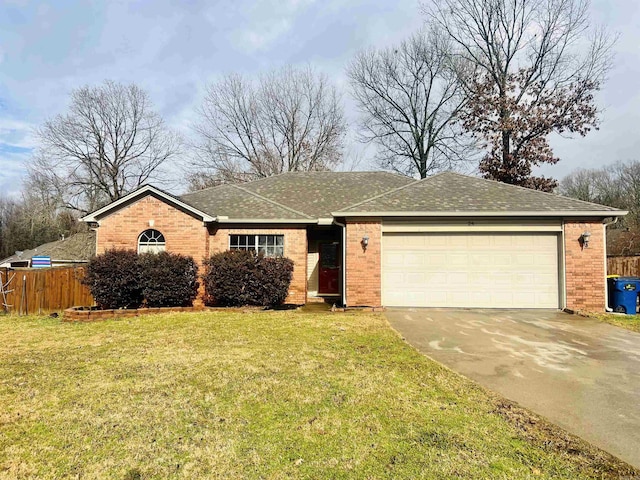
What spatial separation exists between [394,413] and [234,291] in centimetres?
796

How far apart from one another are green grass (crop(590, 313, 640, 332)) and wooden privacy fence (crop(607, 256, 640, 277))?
25.0 ft

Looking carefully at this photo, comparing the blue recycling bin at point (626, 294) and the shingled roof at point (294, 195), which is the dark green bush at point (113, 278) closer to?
the shingled roof at point (294, 195)

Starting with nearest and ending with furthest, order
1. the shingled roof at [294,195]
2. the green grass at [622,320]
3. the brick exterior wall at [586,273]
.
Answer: the green grass at [622,320]
the brick exterior wall at [586,273]
the shingled roof at [294,195]

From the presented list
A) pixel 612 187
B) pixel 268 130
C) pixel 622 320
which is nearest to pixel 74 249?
pixel 268 130

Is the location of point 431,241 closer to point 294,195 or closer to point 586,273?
point 586,273

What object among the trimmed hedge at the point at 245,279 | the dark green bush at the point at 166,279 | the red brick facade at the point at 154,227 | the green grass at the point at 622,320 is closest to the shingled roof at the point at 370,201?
the red brick facade at the point at 154,227

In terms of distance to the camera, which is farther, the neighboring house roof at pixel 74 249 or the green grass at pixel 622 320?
the neighboring house roof at pixel 74 249

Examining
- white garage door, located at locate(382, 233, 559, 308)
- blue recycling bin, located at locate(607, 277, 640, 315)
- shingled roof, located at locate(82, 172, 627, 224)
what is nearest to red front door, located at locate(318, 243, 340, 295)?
shingled roof, located at locate(82, 172, 627, 224)

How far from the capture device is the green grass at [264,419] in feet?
9.61

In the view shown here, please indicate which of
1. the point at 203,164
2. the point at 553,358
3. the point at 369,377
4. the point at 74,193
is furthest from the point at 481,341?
the point at 74,193

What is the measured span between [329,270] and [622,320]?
865cm

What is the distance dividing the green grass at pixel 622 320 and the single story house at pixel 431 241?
22.6 inches

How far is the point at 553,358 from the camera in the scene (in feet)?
19.7

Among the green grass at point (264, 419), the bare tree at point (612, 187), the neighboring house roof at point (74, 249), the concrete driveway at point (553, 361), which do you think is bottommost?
the concrete driveway at point (553, 361)
